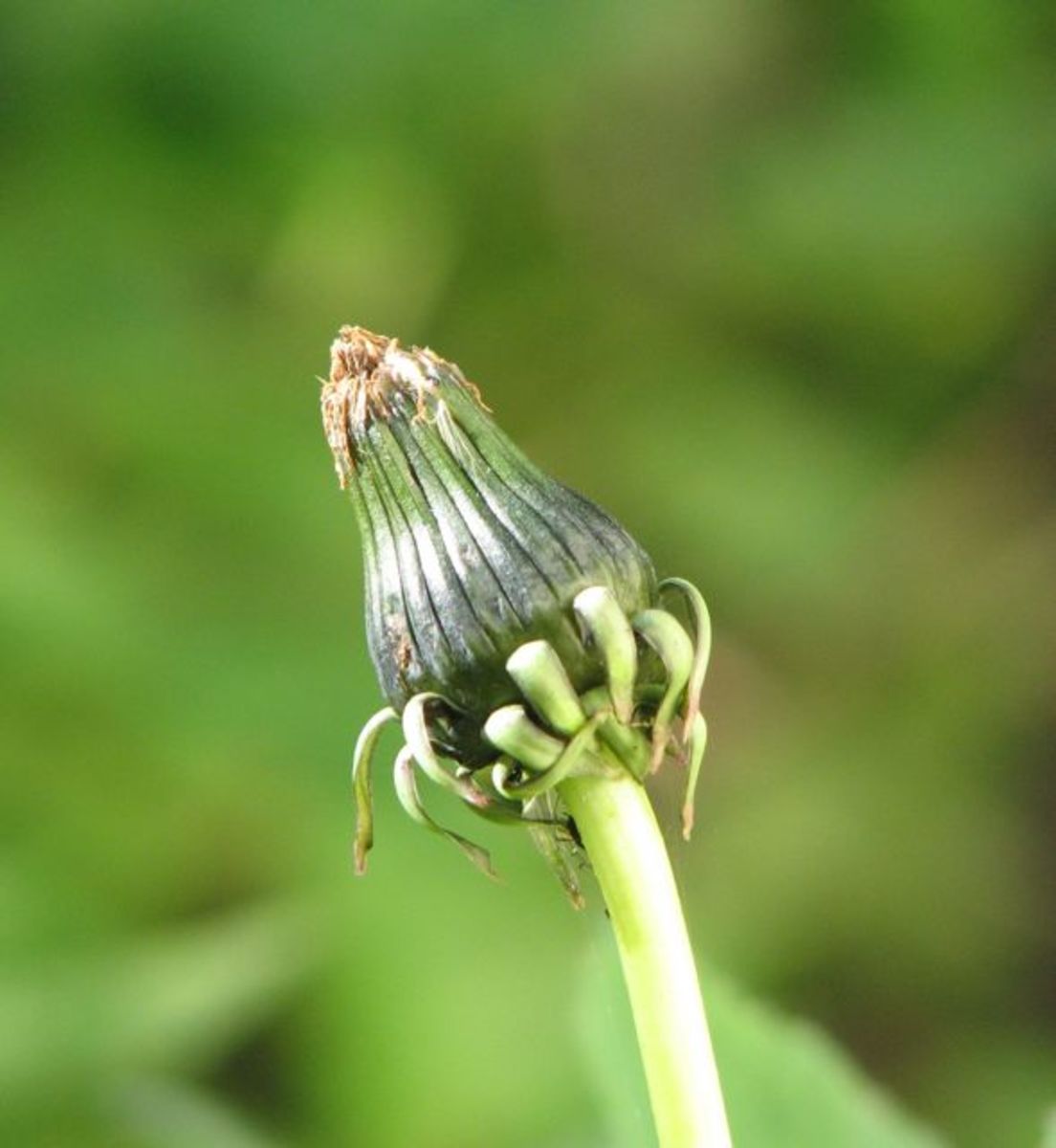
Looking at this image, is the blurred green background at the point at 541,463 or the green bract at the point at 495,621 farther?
the blurred green background at the point at 541,463

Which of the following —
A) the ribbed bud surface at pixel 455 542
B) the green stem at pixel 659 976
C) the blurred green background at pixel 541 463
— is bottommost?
the green stem at pixel 659 976

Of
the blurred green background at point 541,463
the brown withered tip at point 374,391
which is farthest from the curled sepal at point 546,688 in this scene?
the blurred green background at point 541,463

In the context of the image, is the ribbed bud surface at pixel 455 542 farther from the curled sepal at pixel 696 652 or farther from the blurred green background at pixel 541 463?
the blurred green background at pixel 541 463

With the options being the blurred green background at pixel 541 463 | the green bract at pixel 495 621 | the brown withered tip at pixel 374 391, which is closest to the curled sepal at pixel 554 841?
the green bract at pixel 495 621

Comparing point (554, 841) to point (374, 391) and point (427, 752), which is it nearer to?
point (427, 752)

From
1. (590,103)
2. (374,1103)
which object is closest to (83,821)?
A: (374,1103)

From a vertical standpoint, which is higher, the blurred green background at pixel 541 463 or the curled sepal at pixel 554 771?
the blurred green background at pixel 541 463

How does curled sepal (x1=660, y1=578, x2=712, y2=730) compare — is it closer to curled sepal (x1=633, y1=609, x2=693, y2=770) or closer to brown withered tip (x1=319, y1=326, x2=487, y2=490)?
curled sepal (x1=633, y1=609, x2=693, y2=770)

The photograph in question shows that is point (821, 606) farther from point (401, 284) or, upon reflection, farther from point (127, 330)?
point (127, 330)
